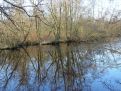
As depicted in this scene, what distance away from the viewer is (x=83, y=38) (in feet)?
119

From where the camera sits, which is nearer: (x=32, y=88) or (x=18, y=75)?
(x=32, y=88)

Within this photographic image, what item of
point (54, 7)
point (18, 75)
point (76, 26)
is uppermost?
point (54, 7)

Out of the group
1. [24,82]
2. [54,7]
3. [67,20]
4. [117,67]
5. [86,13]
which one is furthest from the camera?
[86,13]

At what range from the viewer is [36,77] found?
13.5m

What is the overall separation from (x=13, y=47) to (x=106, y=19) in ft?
54.7

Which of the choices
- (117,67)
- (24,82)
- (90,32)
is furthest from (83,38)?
(24,82)

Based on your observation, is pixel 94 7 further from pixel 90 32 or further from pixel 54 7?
pixel 54 7

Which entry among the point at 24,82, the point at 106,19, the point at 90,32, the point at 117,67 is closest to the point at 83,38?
the point at 90,32

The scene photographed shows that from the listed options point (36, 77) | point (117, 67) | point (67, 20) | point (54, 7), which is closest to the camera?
point (36, 77)

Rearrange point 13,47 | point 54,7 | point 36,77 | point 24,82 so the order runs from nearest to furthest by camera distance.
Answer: point 24,82 < point 36,77 < point 13,47 < point 54,7

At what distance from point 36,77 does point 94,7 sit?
→ 31644 millimetres

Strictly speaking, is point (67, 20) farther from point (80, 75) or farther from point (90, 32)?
point (80, 75)

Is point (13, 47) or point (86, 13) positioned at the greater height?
point (86, 13)

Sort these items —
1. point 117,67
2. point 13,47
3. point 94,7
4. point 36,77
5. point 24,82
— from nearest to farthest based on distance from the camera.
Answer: point 24,82 → point 36,77 → point 117,67 → point 13,47 → point 94,7
